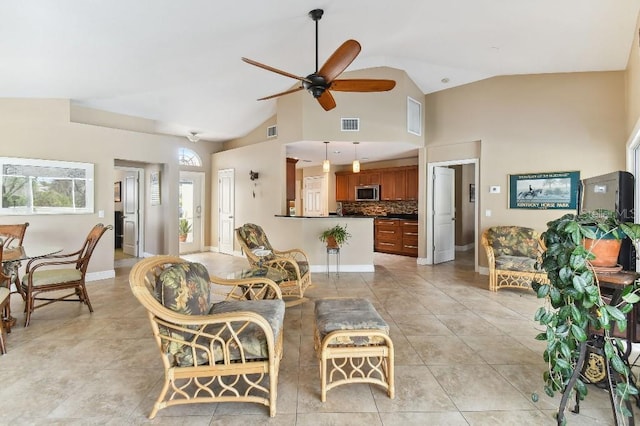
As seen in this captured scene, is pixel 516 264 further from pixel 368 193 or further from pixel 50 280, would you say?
pixel 50 280

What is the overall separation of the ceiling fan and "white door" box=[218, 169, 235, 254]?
4586 mm

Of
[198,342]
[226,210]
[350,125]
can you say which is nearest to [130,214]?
[226,210]

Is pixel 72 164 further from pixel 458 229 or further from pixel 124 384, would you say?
pixel 458 229

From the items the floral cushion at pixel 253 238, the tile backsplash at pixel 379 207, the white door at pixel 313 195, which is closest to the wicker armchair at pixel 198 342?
the floral cushion at pixel 253 238

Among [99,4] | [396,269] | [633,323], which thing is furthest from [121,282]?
[633,323]

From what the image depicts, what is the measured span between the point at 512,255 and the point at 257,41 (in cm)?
489

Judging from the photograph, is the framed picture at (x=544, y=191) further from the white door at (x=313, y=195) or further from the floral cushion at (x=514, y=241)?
the white door at (x=313, y=195)

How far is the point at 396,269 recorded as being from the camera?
621 centimetres

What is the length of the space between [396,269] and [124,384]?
16.0ft

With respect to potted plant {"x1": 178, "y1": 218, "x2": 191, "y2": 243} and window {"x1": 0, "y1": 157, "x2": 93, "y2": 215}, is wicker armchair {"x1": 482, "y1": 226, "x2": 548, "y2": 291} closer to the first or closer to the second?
window {"x1": 0, "y1": 157, "x2": 93, "y2": 215}

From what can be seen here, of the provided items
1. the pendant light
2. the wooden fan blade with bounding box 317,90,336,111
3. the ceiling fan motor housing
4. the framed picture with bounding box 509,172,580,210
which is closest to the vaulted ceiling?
the ceiling fan motor housing

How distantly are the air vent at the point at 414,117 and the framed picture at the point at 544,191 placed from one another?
6.23ft

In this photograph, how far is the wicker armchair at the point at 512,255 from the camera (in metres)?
4.61

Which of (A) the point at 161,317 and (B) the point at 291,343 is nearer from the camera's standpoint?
(A) the point at 161,317
